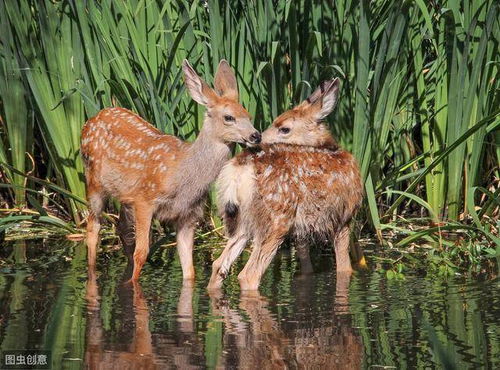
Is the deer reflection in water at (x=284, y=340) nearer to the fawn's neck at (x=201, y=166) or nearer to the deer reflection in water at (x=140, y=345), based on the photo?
the deer reflection in water at (x=140, y=345)

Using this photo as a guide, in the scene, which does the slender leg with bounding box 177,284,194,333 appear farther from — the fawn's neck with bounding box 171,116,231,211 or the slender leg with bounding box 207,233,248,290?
the fawn's neck with bounding box 171,116,231,211

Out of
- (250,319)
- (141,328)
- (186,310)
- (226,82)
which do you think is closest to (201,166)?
(226,82)

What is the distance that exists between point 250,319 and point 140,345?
0.83 metres

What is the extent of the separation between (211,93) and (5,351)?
10.1 feet

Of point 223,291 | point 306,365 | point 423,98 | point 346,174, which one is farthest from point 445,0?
point 306,365

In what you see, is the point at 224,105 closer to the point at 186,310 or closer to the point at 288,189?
the point at 288,189

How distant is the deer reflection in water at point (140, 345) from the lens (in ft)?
17.1

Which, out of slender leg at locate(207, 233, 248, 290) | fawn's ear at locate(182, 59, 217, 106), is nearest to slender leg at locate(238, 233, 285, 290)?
slender leg at locate(207, 233, 248, 290)

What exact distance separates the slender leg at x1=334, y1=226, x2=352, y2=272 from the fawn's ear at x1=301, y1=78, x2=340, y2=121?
96cm

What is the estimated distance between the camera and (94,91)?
9000mm

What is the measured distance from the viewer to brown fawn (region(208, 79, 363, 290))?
24.0 ft

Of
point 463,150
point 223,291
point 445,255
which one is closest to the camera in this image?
point 223,291

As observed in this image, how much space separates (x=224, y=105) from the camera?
7.87 meters

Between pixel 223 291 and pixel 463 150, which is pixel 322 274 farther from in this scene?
pixel 463 150
